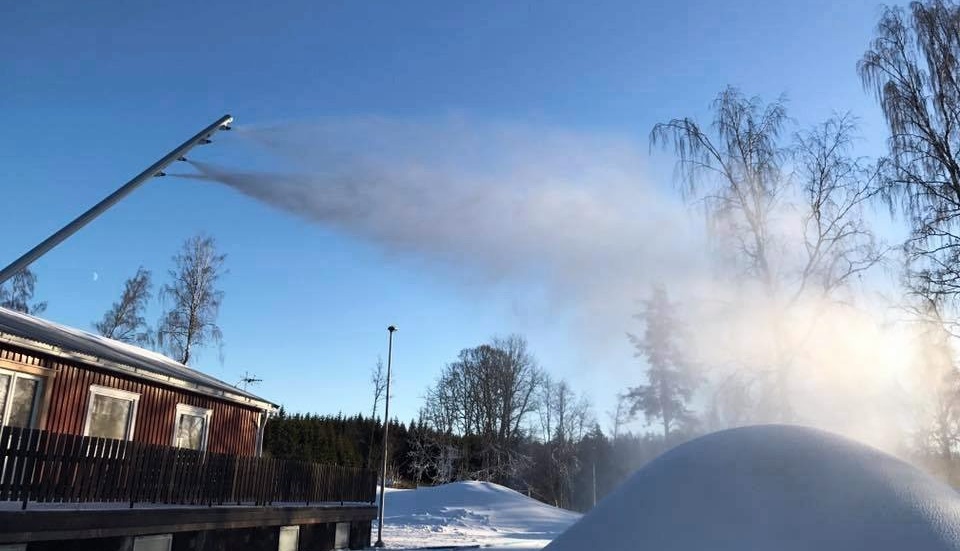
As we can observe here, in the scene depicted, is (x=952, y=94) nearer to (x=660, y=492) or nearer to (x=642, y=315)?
(x=660, y=492)

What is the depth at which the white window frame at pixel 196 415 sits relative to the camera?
15836 mm

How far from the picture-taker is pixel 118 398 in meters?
14.2

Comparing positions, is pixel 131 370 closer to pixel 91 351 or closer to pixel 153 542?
pixel 91 351

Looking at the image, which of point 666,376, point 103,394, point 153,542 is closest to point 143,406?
point 103,394

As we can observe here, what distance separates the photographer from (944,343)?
590 inches

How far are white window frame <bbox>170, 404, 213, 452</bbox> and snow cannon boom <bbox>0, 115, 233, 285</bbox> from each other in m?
9.36

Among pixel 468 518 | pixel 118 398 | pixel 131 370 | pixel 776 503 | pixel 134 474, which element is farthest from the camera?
pixel 468 518

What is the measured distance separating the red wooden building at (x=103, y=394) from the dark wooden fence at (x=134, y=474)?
2.84 meters

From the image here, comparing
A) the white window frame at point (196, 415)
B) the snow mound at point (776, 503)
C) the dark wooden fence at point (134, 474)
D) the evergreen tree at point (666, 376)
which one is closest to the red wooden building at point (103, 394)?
the white window frame at point (196, 415)

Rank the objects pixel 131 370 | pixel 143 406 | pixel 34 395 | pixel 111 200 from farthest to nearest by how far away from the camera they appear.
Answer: pixel 143 406 < pixel 131 370 < pixel 34 395 < pixel 111 200

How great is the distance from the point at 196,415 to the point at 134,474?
19.7 feet

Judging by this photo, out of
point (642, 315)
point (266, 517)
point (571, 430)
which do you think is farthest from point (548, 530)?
point (571, 430)

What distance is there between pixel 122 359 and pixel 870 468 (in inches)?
572

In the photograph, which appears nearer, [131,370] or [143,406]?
[131,370]
